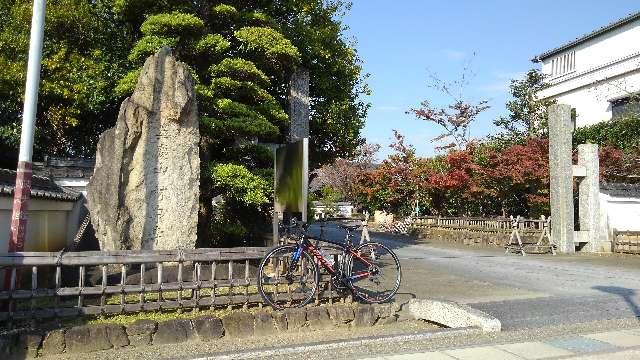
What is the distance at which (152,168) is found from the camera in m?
9.36

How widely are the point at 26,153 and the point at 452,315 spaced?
5.88 meters

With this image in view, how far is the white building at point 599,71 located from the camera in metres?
29.5

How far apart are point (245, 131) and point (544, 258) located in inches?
424

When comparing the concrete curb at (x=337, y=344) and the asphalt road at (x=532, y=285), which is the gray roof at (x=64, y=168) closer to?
the asphalt road at (x=532, y=285)

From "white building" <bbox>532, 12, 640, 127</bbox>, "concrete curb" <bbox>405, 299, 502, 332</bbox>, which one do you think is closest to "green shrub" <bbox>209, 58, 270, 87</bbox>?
"concrete curb" <bbox>405, 299, 502, 332</bbox>

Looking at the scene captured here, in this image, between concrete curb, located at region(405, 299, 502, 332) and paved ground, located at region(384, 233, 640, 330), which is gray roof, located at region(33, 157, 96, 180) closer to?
paved ground, located at region(384, 233, 640, 330)

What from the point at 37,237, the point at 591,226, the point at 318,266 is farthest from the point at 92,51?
the point at 591,226

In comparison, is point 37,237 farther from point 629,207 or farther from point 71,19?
point 629,207

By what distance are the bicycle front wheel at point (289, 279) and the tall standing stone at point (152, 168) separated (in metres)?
2.60

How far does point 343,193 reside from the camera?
170ft

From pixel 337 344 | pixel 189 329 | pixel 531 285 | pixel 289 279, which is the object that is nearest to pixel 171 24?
pixel 289 279

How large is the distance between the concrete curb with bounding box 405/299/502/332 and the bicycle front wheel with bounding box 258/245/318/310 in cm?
161

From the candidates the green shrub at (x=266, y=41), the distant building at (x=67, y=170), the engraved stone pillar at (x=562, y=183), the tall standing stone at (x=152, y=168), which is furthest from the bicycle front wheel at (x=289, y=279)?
the engraved stone pillar at (x=562, y=183)

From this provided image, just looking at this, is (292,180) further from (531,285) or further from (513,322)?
(531,285)
